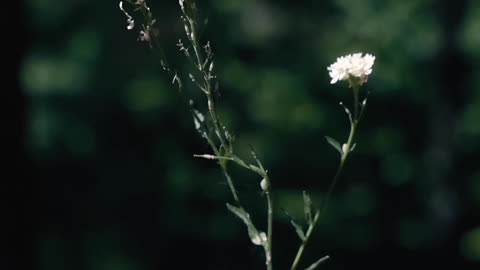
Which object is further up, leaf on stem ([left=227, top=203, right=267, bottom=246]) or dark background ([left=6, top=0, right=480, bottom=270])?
dark background ([left=6, top=0, right=480, bottom=270])

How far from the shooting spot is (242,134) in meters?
12.6

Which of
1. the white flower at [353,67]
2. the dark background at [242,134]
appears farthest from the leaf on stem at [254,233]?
the dark background at [242,134]

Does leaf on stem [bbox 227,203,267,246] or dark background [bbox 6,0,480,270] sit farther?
dark background [bbox 6,0,480,270]

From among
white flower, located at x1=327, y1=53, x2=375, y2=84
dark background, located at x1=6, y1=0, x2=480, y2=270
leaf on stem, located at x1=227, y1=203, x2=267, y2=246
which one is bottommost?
leaf on stem, located at x1=227, y1=203, x2=267, y2=246

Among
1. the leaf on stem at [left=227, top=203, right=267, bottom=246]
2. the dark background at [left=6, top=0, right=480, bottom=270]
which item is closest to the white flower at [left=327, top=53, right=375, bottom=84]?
the leaf on stem at [left=227, top=203, right=267, bottom=246]

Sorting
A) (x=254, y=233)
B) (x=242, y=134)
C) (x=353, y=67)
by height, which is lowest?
(x=254, y=233)

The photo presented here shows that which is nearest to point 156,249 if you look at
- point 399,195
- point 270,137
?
point 270,137

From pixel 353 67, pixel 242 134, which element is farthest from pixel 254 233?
pixel 242 134

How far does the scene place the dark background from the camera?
1191 cm

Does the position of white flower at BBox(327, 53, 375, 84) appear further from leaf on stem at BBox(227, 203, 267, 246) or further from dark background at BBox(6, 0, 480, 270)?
dark background at BBox(6, 0, 480, 270)

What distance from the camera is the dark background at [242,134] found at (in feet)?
39.1

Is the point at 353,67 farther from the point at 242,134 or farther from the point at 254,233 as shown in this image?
the point at 242,134

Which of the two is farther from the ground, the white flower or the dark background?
the dark background

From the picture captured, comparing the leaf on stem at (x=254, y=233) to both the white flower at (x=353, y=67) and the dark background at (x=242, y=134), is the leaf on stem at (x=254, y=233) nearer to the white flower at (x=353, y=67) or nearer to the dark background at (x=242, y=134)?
the white flower at (x=353, y=67)
